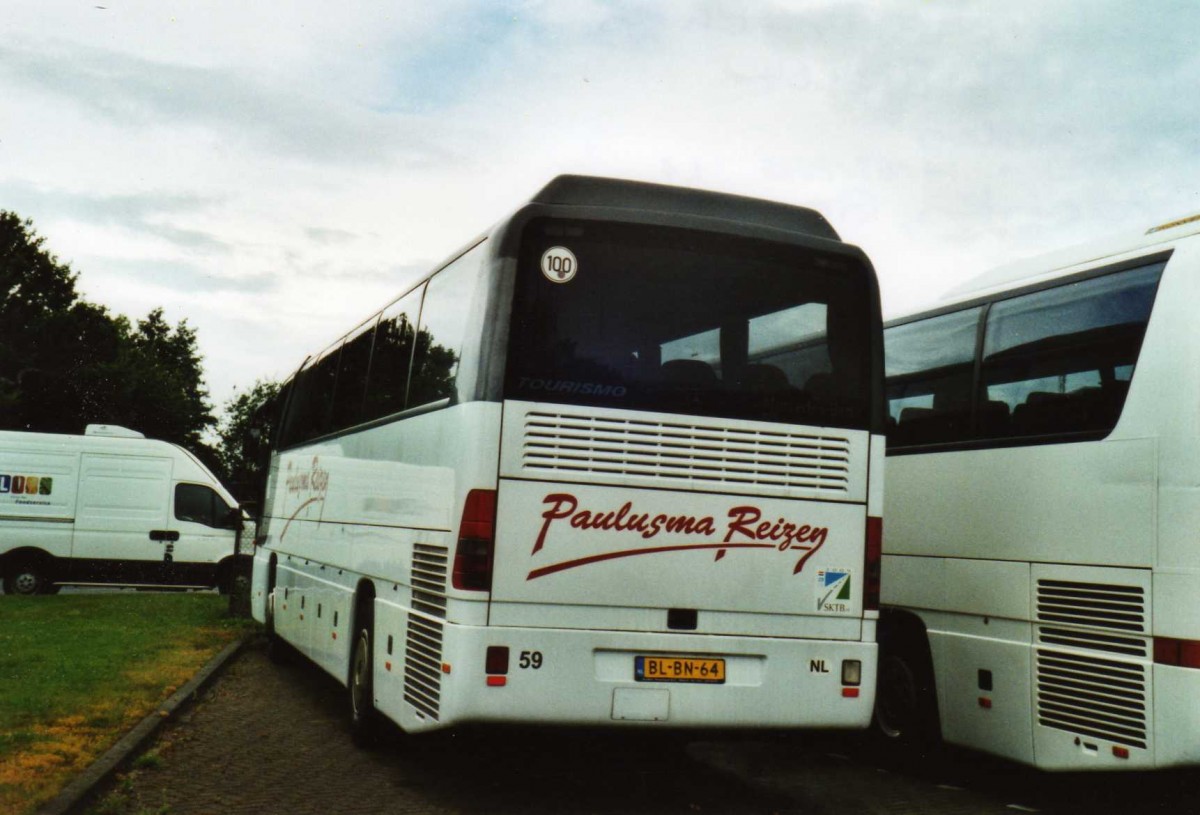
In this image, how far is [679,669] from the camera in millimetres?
7262

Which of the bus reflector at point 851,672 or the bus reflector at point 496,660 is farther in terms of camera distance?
the bus reflector at point 851,672

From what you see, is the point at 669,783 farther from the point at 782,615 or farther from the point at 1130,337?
the point at 1130,337

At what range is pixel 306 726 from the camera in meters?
10.3

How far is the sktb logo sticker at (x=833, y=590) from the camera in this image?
299 inches

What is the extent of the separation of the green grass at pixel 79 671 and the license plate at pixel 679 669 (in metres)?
3.16

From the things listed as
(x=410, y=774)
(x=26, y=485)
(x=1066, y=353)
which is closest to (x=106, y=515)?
(x=26, y=485)

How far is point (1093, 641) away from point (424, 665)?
374 centimetres

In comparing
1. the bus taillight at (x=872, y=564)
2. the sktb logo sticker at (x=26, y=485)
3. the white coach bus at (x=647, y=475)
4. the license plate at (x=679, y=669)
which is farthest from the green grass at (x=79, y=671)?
the bus taillight at (x=872, y=564)

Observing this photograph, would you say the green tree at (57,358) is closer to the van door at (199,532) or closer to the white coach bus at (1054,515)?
the van door at (199,532)

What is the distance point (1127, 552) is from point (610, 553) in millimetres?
2775

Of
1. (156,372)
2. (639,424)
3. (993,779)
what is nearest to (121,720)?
(639,424)

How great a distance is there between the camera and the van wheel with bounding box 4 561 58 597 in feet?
78.2

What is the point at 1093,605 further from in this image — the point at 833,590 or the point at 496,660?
the point at 496,660

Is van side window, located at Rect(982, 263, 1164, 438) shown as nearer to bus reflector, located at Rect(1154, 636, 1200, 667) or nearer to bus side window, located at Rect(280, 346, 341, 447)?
bus reflector, located at Rect(1154, 636, 1200, 667)
